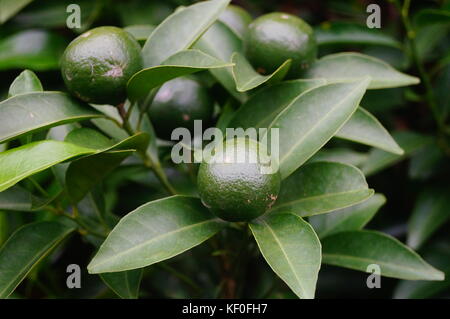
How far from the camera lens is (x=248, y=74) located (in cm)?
104

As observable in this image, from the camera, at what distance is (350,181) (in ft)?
3.13

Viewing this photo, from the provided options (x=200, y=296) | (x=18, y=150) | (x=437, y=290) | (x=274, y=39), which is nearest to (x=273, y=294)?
(x=200, y=296)

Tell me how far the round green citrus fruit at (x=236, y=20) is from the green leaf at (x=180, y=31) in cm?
17

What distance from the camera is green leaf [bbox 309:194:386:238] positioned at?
1.17 metres

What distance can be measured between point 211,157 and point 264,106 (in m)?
0.22

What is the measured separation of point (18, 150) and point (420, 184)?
1.13 meters

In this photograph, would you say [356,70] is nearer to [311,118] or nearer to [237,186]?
[311,118]

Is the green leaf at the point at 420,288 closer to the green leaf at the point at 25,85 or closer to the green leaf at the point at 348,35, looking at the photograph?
the green leaf at the point at 348,35

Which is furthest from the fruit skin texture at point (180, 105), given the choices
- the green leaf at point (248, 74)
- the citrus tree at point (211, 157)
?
the green leaf at point (248, 74)

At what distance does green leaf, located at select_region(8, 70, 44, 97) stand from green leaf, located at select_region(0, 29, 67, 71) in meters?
0.53

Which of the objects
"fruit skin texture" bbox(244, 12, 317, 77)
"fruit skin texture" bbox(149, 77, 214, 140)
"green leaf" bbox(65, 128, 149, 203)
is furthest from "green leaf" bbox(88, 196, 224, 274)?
"fruit skin texture" bbox(244, 12, 317, 77)

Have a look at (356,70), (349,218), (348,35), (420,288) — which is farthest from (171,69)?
(420,288)

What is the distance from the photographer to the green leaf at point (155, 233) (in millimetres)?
825

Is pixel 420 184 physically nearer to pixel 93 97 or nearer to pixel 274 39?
pixel 274 39
